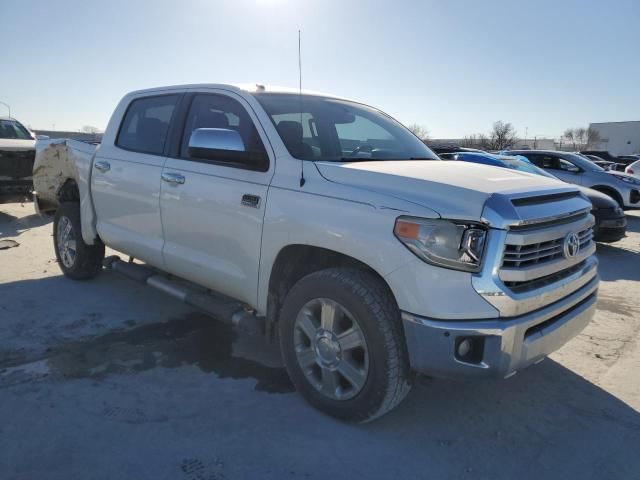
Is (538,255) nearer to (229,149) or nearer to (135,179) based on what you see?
(229,149)

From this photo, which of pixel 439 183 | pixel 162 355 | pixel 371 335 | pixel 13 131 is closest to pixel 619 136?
pixel 13 131

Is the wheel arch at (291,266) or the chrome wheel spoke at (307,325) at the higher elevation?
the wheel arch at (291,266)

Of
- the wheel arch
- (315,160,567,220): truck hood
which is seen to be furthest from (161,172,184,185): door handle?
(315,160,567,220): truck hood

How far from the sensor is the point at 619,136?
67188 millimetres

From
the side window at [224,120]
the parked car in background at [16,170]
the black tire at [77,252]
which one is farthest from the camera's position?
the parked car in background at [16,170]

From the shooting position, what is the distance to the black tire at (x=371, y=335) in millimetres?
2492

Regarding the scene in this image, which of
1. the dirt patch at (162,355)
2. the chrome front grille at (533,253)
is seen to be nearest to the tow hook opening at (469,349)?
the chrome front grille at (533,253)

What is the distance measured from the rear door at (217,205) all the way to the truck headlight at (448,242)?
109cm

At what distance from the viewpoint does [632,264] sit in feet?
23.8

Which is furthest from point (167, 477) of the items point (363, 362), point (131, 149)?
point (131, 149)

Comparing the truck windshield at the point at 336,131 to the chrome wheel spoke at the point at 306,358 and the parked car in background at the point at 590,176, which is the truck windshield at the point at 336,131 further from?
the parked car in background at the point at 590,176

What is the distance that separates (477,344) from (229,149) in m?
1.86

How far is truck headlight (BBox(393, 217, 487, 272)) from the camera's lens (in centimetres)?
231

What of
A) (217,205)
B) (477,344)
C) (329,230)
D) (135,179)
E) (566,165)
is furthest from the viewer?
(566,165)
